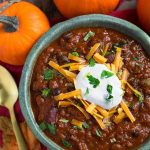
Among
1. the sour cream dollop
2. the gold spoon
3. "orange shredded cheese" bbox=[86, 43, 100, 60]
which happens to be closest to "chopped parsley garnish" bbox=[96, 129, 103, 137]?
the sour cream dollop

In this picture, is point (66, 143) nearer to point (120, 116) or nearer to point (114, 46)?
point (120, 116)

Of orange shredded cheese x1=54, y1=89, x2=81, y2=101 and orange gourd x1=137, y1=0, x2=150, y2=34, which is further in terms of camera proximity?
orange gourd x1=137, y1=0, x2=150, y2=34

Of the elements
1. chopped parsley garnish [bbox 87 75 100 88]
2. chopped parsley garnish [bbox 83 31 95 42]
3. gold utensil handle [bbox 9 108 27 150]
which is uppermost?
chopped parsley garnish [bbox 83 31 95 42]

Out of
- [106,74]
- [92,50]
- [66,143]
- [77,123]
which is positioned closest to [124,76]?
[106,74]

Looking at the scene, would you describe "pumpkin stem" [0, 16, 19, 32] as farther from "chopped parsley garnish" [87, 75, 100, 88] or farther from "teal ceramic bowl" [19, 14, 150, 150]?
"chopped parsley garnish" [87, 75, 100, 88]

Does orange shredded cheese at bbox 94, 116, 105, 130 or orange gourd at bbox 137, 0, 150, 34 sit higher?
orange gourd at bbox 137, 0, 150, 34

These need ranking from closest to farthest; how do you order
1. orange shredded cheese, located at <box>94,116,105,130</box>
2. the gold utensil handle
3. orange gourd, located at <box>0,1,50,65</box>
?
orange shredded cheese, located at <box>94,116,105,130</box> → orange gourd, located at <box>0,1,50,65</box> → the gold utensil handle
